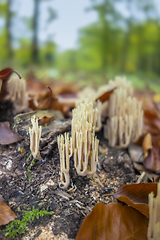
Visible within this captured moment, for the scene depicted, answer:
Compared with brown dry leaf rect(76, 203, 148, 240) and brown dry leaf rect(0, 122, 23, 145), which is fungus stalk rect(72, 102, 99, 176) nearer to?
brown dry leaf rect(76, 203, 148, 240)

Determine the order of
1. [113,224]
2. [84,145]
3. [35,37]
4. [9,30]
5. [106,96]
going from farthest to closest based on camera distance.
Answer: [35,37] → [9,30] → [106,96] → [84,145] → [113,224]

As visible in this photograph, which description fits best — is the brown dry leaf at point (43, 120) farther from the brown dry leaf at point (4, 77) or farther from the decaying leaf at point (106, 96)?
the decaying leaf at point (106, 96)

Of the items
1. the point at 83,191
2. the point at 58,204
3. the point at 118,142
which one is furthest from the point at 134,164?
the point at 58,204

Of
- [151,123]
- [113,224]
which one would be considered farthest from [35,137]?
[151,123]

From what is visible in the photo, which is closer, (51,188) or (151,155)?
(51,188)

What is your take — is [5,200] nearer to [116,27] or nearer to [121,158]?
[121,158]

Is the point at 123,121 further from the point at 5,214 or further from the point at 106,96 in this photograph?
the point at 5,214
